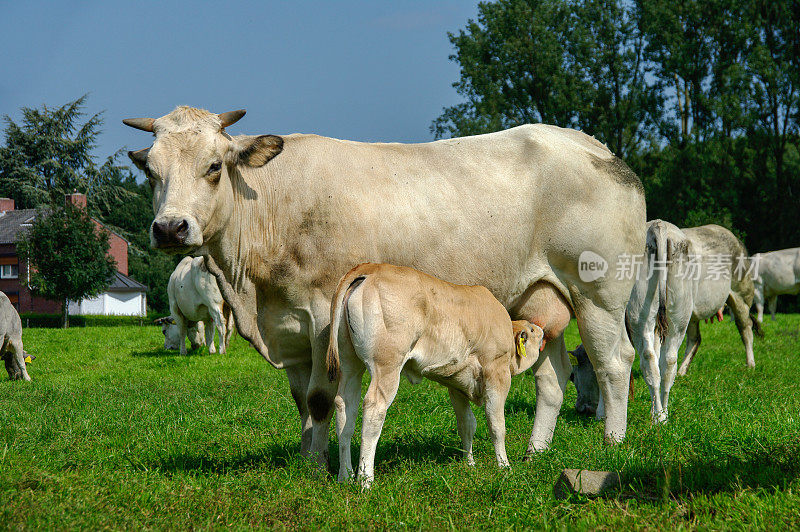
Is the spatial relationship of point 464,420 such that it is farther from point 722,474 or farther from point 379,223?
point 722,474

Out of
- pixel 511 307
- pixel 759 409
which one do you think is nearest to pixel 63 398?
pixel 511 307

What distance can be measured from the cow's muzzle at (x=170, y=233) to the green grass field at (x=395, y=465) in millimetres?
1655

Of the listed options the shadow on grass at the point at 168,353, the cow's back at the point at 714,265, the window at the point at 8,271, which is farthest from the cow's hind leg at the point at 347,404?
the window at the point at 8,271

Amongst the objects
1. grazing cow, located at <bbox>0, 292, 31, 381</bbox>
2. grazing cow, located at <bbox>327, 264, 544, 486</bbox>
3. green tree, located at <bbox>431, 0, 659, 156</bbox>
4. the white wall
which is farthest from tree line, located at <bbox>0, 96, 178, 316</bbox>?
grazing cow, located at <bbox>327, 264, 544, 486</bbox>

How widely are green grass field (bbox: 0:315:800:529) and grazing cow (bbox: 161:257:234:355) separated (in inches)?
261

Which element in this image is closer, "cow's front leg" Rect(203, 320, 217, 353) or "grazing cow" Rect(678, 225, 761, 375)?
"grazing cow" Rect(678, 225, 761, 375)

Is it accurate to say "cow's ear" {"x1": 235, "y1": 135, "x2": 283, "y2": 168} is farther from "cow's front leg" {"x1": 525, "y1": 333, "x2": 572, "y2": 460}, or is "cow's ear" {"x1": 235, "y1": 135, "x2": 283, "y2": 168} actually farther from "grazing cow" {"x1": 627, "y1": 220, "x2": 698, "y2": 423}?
"grazing cow" {"x1": 627, "y1": 220, "x2": 698, "y2": 423}

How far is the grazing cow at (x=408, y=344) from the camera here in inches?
185

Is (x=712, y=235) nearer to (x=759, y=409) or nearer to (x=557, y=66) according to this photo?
(x=759, y=409)

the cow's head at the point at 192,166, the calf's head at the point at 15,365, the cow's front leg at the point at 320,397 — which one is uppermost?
the cow's head at the point at 192,166

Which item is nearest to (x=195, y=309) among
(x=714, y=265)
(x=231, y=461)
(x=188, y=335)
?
(x=188, y=335)

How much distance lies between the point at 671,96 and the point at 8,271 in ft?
156

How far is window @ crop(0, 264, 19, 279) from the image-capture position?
5281 centimetres

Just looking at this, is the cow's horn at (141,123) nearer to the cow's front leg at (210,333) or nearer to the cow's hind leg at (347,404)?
the cow's hind leg at (347,404)
